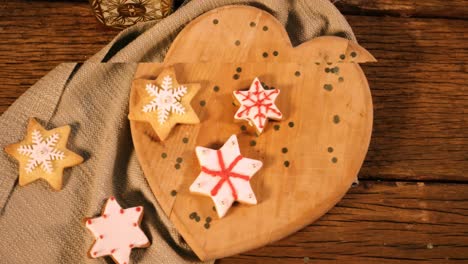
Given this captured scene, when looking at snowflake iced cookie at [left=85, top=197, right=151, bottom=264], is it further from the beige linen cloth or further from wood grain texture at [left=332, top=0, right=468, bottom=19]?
wood grain texture at [left=332, top=0, right=468, bottom=19]

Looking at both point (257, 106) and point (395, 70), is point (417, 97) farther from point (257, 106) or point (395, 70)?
point (257, 106)

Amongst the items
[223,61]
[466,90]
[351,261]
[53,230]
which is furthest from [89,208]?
[466,90]

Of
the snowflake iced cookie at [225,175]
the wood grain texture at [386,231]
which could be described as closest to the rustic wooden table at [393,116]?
the wood grain texture at [386,231]

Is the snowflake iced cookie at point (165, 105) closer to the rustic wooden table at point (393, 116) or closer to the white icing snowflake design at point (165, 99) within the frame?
the white icing snowflake design at point (165, 99)

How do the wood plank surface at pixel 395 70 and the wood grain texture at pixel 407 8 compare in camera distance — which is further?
the wood grain texture at pixel 407 8

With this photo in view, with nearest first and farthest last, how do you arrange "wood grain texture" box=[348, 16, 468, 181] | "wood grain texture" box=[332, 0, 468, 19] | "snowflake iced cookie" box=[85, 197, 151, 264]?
"snowflake iced cookie" box=[85, 197, 151, 264] < "wood grain texture" box=[348, 16, 468, 181] < "wood grain texture" box=[332, 0, 468, 19]

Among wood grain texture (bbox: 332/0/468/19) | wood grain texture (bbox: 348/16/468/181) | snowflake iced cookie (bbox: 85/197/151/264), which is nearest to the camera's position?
snowflake iced cookie (bbox: 85/197/151/264)

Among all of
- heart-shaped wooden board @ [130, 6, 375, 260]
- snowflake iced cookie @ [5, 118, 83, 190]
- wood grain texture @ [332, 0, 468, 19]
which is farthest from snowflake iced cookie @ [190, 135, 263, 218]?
wood grain texture @ [332, 0, 468, 19]
